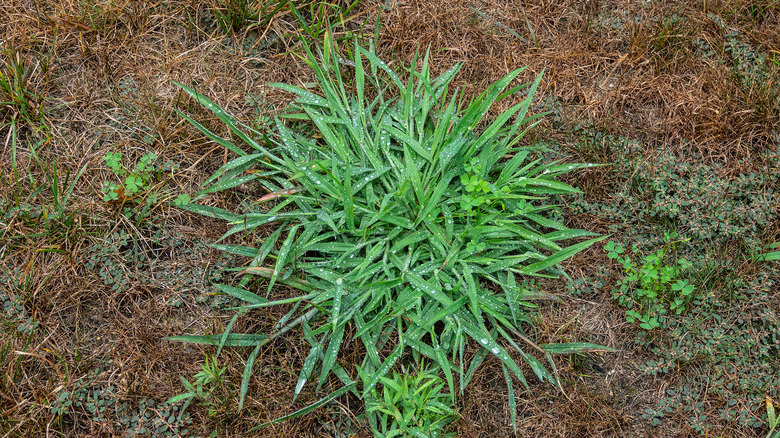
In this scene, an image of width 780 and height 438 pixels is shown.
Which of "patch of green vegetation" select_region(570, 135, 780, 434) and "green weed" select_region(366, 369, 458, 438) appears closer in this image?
"green weed" select_region(366, 369, 458, 438)

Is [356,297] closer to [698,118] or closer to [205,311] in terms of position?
[205,311]

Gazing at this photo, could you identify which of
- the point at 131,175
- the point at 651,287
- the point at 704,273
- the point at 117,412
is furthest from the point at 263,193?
the point at 704,273

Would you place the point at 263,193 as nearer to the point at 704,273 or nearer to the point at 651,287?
the point at 651,287

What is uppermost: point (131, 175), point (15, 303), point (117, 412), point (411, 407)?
point (131, 175)

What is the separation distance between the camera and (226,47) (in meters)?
2.55

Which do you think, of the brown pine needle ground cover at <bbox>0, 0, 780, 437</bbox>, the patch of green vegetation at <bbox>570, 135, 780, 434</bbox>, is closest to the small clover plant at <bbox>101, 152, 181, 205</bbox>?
the brown pine needle ground cover at <bbox>0, 0, 780, 437</bbox>

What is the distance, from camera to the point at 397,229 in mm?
2176

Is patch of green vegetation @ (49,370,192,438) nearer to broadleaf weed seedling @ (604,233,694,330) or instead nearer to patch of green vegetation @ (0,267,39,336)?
patch of green vegetation @ (0,267,39,336)

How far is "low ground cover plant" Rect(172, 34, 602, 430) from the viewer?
6.90 feet

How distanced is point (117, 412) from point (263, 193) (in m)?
1.00

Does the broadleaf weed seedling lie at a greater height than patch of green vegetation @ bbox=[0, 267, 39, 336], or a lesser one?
greater

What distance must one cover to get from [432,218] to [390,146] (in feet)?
1.22

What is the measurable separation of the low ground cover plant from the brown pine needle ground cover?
0.09m

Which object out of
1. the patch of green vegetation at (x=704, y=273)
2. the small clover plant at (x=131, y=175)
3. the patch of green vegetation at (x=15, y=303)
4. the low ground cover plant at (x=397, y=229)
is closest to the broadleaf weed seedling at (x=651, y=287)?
the patch of green vegetation at (x=704, y=273)
